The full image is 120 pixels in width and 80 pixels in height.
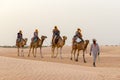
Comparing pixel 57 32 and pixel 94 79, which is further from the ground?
pixel 57 32

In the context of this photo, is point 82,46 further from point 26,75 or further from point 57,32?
point 26,75

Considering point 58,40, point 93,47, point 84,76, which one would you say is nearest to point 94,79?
point 84,76

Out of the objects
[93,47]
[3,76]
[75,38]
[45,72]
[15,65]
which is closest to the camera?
[3,76]

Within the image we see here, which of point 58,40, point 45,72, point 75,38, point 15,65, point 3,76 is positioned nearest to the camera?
point 3,76

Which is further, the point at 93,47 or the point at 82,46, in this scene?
the point at 82,46

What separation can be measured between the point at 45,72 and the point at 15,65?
2099 mm

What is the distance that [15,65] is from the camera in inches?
704

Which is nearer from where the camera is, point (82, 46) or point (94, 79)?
point (94, 79)

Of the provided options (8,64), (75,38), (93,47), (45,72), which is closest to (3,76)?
(45,72)

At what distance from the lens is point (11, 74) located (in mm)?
15328

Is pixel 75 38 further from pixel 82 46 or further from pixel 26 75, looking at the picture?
pixel 26 75

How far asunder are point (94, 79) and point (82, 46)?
14.6 m

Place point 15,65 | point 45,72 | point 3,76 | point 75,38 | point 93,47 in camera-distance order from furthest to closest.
A: point 75,38, point 93,47, point 15,65, point 45,72, point 3,76

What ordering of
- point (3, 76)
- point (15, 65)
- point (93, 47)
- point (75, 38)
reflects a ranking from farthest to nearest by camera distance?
1. point (75, 38)
2. point (93, 47)
3. point (15, 65)
4. point (3, 76)
